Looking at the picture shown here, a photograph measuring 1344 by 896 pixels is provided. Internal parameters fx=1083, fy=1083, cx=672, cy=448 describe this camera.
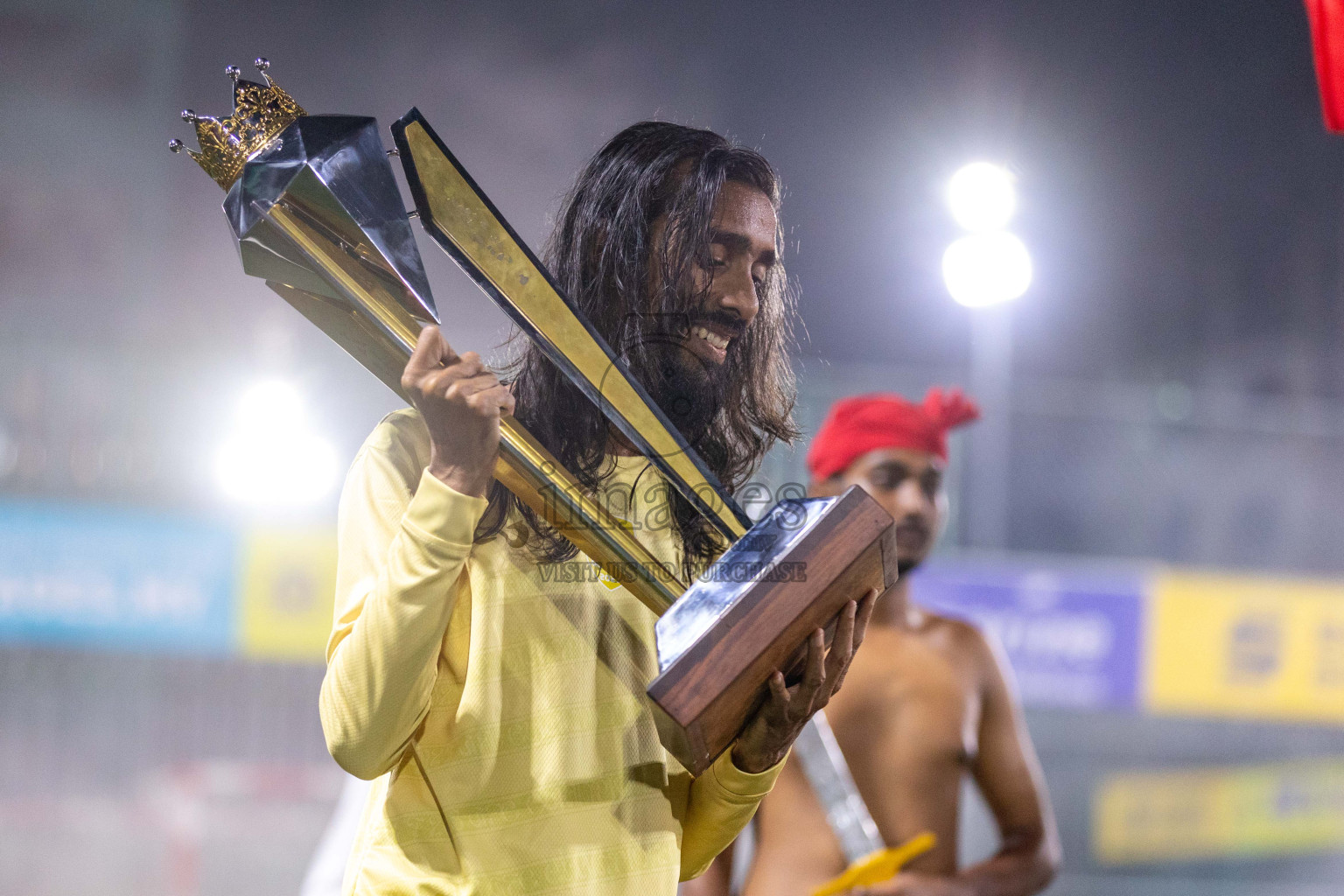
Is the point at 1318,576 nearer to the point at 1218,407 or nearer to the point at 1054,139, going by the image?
the point at 1218,407

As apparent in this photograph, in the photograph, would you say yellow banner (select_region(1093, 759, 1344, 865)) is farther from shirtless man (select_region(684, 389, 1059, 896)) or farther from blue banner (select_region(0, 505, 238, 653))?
blue banner (select_region(0, 505, 238, 653))

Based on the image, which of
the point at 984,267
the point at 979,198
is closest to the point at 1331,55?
the point at 979,198

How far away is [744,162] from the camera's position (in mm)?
997

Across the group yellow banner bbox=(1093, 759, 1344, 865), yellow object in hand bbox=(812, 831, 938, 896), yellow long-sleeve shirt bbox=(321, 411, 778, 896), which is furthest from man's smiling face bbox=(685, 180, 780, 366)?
yellow banner bbox=(1093, 759, 1344, 865)

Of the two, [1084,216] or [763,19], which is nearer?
[763,19]

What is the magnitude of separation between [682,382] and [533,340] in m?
0.19

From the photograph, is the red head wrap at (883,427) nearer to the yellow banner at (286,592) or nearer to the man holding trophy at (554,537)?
the man holding trophy at (554,537)

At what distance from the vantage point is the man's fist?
0.70 metres

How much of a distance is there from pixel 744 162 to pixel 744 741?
1.69 feet

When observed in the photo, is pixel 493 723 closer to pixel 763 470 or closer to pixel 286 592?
pixel 763 470

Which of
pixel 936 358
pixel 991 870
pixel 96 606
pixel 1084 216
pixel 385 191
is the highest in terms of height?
pixel 1084 216

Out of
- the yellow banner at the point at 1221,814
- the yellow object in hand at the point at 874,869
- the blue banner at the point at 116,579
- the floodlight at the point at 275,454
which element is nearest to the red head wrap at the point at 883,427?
the yellow object in hand at the point at 874,869

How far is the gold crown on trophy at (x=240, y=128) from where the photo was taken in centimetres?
77

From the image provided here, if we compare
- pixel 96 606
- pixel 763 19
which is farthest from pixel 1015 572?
pixel 96 606
